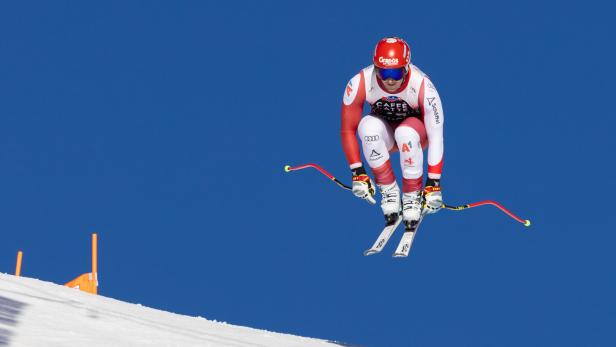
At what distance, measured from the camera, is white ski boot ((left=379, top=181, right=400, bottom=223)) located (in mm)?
18625

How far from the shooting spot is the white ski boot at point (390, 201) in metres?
18.6

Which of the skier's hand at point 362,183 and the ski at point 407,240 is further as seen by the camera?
the skier's hand at point 362,183

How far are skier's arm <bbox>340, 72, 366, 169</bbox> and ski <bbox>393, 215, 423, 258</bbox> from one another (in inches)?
41.0

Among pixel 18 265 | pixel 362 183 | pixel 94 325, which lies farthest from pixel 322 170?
pixel 18 265

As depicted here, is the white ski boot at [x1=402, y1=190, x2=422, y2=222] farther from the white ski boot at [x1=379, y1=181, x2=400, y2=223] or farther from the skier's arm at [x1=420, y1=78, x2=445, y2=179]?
the skier's arm at [x1=420, y1=78, x2=445, y2=179]

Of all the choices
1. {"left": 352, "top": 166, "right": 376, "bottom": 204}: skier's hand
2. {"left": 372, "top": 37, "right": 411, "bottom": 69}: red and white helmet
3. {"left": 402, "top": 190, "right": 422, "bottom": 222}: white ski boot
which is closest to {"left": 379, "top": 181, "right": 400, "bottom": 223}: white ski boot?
{"left": 402, "top": 190, "right": 422, "bottom": 222}: white ski boot

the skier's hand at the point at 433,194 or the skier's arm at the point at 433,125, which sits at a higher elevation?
the skier's arm at the point at 433,125

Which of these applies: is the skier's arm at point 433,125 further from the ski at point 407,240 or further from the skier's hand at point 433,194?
the ski at point 407,240

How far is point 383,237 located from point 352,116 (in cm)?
158

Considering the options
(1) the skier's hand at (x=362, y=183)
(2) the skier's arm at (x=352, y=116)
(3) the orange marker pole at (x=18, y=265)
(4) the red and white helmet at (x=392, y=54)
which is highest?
(3) the orange marker pole at (x=18, y=265)

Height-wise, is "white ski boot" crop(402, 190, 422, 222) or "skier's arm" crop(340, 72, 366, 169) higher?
"skier's arm" crop(340, 72, 366, 169)

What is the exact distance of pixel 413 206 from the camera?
18516 millimetres

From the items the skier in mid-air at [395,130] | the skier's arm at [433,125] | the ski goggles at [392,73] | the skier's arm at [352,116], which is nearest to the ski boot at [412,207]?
the skier in mid-air at [395,130]

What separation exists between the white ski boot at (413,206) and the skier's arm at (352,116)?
0.78 metres
